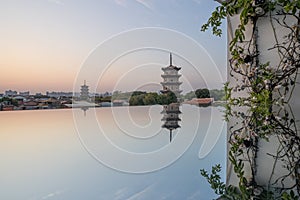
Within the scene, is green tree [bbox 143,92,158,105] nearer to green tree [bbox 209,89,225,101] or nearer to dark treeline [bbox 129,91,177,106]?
dark treeline [bbox 129,91,177,106]

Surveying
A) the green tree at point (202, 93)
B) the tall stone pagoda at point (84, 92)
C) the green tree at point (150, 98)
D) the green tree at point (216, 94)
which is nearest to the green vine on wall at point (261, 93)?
the green tree at point (216, 94)

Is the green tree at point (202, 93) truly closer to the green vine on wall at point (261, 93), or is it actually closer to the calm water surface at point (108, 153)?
the calm water surface at point (108, 153)

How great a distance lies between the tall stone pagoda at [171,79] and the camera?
189 cm

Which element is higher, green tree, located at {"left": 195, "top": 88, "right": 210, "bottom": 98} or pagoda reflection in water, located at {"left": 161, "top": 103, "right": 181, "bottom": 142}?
green tree, located at {"left": 195, "top": 88, "right": 210, "bottom": 98}

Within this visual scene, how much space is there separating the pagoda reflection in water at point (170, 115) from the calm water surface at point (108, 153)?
3cm

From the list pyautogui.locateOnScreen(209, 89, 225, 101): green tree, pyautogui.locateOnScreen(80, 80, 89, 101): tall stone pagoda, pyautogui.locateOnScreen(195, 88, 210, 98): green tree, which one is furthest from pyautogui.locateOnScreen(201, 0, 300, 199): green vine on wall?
pyautogui.locateOnScreen(80, 80, 89, 101): tall stone pagoda

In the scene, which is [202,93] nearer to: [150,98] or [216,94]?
[216,94]

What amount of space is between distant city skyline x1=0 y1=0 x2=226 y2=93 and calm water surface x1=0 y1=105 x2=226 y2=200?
0.20m

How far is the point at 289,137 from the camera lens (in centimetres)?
122

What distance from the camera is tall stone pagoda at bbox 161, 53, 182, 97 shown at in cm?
189

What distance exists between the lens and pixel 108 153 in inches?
66.1

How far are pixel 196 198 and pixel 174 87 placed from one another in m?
0.81

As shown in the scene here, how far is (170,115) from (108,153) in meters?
0.55

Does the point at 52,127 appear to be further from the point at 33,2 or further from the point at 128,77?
the point at 33,2
